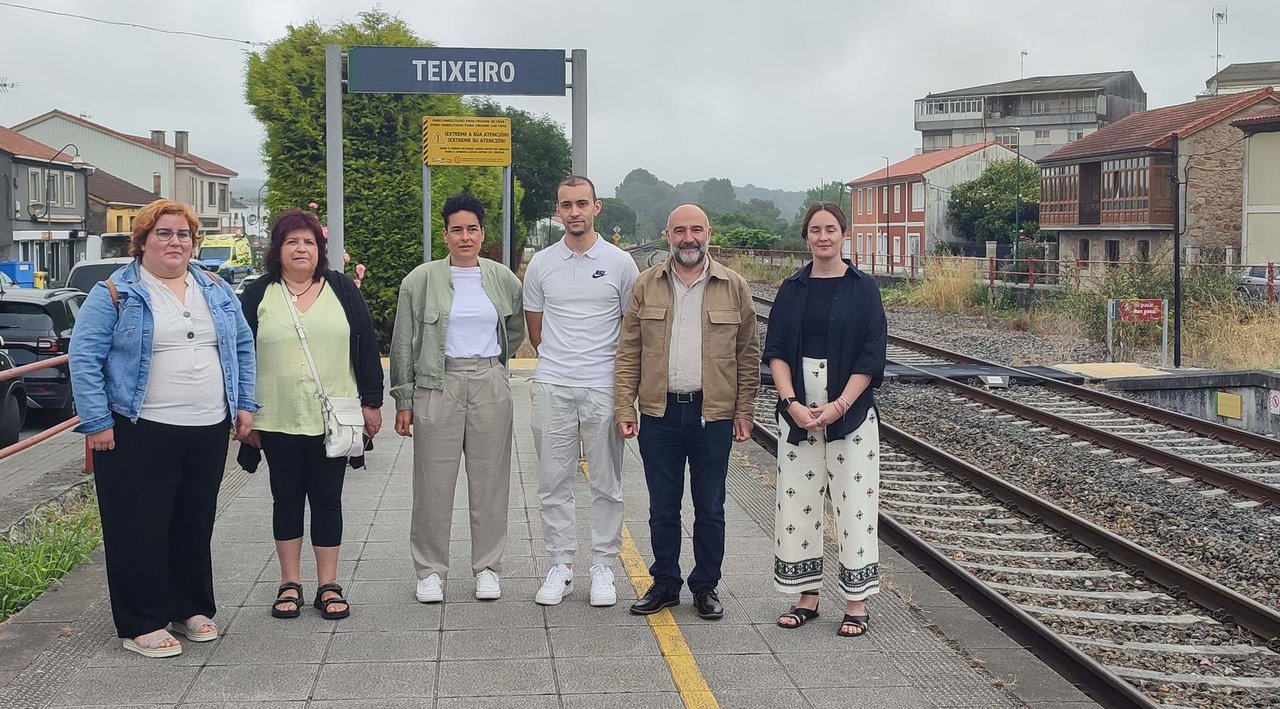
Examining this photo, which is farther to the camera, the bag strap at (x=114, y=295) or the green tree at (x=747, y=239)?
the green tree at (x=747, y=239)

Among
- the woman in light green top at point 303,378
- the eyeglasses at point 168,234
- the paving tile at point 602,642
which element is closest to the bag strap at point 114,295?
the eyeglasses at point 168,234

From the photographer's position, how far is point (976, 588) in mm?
7039

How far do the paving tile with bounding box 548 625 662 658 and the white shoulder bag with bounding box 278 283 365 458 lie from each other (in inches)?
46.3

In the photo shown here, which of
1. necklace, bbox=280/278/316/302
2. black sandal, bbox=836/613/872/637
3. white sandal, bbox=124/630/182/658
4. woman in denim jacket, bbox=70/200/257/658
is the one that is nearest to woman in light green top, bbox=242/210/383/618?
necklace, bbox=280/278/316/302

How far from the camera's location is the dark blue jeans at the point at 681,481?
6098 millimetres

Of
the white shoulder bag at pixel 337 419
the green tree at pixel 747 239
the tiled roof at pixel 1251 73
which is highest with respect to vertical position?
the tiled roof at pixel 1251 73

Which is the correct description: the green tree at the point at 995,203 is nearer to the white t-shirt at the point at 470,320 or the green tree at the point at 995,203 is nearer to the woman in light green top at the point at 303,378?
the white t-shirt at the point at 470,320

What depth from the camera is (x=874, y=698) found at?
4.98m

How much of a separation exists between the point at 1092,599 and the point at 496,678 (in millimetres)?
3852

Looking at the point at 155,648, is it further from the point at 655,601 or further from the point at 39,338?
the point at 39,338

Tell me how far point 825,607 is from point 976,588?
1107mm

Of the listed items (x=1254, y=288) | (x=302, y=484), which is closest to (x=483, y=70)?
(x=302, y=484)

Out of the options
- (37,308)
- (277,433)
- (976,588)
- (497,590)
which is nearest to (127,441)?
(277,433)

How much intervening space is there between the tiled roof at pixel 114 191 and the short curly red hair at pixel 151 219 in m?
65.7
